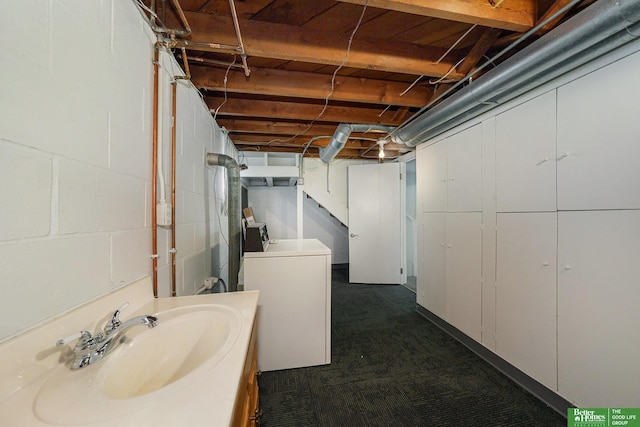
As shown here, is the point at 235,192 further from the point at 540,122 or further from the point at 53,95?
the point at 540,122

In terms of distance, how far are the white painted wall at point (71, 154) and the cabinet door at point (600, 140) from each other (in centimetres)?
230

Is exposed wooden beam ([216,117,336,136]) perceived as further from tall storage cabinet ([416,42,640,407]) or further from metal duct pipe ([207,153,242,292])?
tall storage cabinet ([416,42,640,407])

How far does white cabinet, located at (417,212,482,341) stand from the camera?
1943 millimetres

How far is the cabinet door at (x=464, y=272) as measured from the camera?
6.31ft

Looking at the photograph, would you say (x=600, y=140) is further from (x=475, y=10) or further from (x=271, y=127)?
(x=271, y=127)

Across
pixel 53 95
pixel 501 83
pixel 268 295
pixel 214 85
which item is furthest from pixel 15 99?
pixel 501 83

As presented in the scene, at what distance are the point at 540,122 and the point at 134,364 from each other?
2.44 m

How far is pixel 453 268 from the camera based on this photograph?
2.19m

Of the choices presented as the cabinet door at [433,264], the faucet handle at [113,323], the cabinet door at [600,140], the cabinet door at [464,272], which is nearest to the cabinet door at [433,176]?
the cabinet door at [433,264]

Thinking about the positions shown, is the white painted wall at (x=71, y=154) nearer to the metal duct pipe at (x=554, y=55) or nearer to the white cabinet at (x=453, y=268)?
the metal duct pipe at (x=554, y=55)

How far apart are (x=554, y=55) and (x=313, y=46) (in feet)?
4.26

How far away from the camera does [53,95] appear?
599 mm

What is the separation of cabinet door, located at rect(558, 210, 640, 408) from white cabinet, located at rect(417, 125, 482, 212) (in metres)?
0.68

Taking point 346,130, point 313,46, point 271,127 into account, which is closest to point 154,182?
point 313,46
